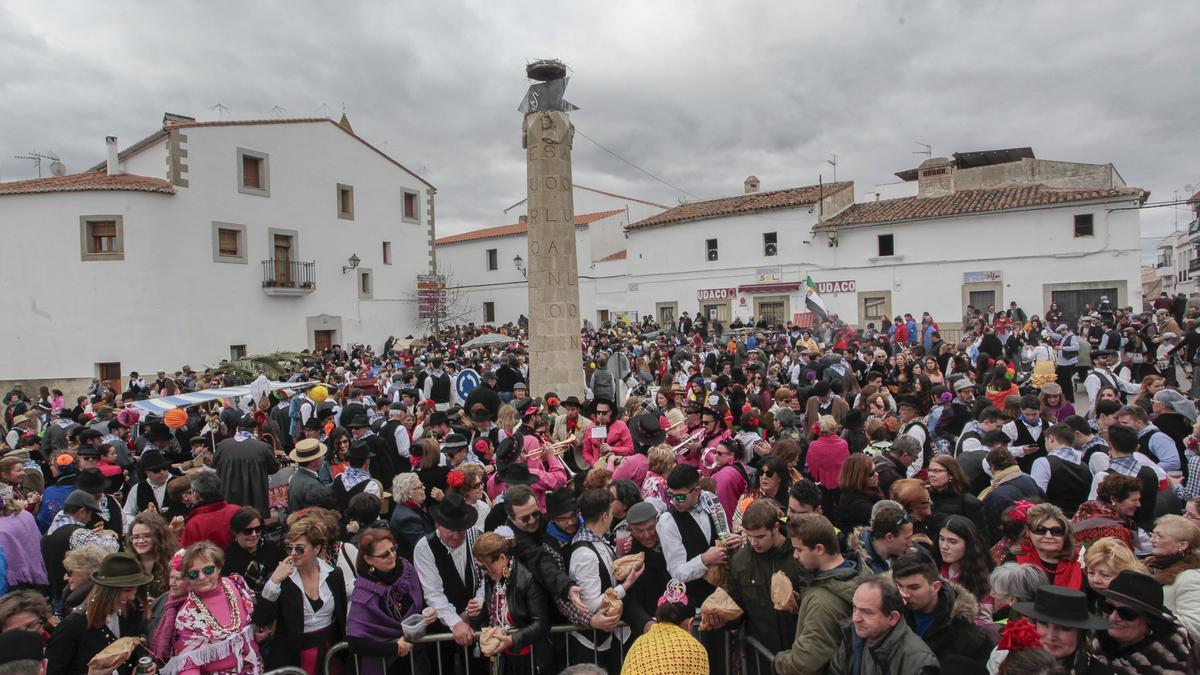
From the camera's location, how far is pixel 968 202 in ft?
85.4

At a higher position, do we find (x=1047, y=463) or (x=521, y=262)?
(x=521, y=262)

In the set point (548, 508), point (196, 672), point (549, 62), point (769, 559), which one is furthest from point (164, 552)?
point (549, 62)

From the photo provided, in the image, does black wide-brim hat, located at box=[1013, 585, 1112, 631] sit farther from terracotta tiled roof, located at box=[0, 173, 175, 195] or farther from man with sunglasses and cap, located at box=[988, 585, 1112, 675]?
terracotta tiled roof, located at box=[0, 173, 175, 195]

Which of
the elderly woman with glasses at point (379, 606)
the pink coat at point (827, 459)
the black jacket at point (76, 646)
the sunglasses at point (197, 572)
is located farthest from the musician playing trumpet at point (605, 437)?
the black jacket at point (76, 646)

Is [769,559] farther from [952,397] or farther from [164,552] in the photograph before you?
[952,397]

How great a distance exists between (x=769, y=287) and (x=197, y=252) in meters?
20.8

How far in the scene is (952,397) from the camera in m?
8.31

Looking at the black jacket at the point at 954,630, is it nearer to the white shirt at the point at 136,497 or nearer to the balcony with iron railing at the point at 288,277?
the white shirt at the point at 136,497

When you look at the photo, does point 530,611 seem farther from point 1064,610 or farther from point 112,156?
point 112,156

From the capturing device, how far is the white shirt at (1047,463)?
16.9 feet

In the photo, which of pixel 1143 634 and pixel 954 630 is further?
pixel 954 630

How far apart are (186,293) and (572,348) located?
16.7 m

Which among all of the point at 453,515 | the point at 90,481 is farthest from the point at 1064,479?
the point at 90,481

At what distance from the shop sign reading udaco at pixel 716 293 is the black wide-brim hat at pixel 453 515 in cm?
2677
